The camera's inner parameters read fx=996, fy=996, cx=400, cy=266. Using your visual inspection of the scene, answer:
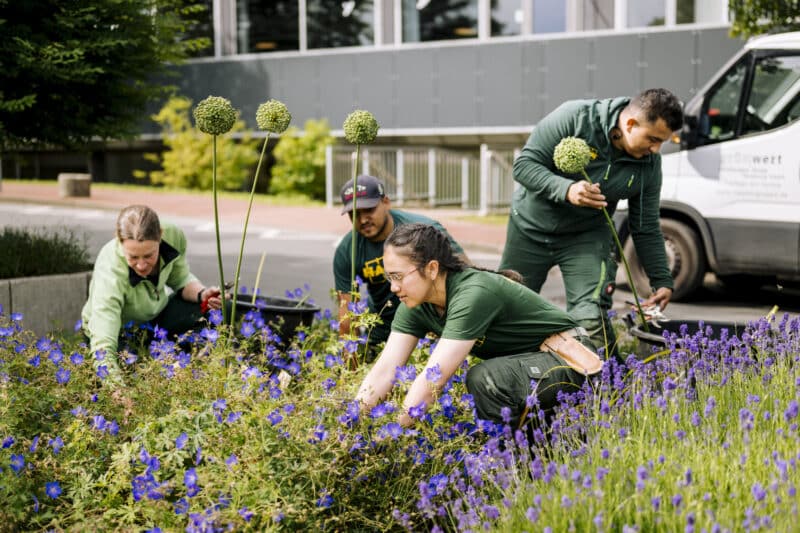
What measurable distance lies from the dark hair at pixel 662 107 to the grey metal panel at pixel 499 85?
48.6ft

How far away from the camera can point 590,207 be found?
4.96 metres

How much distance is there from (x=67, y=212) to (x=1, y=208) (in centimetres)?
128

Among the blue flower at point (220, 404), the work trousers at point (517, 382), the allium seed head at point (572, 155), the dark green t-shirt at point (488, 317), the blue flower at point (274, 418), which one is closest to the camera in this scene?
the blue flower at point (274, 418)

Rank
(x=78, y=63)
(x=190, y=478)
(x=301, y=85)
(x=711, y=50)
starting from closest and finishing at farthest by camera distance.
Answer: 1. (x=190, y=478)
2. (x=78, y=63)
3. (x=711, y=50)
4. (x=301, y=85)

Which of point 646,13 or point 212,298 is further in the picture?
point 646,13

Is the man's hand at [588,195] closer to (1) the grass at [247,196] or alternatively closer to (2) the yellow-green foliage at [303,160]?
(1) the grass at [247,196]

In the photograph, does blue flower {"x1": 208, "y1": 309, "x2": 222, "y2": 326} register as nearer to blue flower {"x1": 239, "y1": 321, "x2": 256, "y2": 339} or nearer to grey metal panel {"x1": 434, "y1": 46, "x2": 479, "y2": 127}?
blue flower {"x1": 239, "y1": 321, "x2": 256, "y2": 339}

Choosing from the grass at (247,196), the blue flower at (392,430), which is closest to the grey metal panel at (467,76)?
the grass at (247,196)

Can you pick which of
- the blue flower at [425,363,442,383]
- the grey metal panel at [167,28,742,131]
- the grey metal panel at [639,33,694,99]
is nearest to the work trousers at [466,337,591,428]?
the blue flower at [425,363,442,383]

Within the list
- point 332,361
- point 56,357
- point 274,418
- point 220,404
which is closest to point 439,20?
point 332,361

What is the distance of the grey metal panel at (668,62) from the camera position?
17734 mm

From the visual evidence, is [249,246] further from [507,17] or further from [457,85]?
[507,17]

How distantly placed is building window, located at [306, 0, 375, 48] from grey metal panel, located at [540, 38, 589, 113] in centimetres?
411

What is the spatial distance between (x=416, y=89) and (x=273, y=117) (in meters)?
16.1
